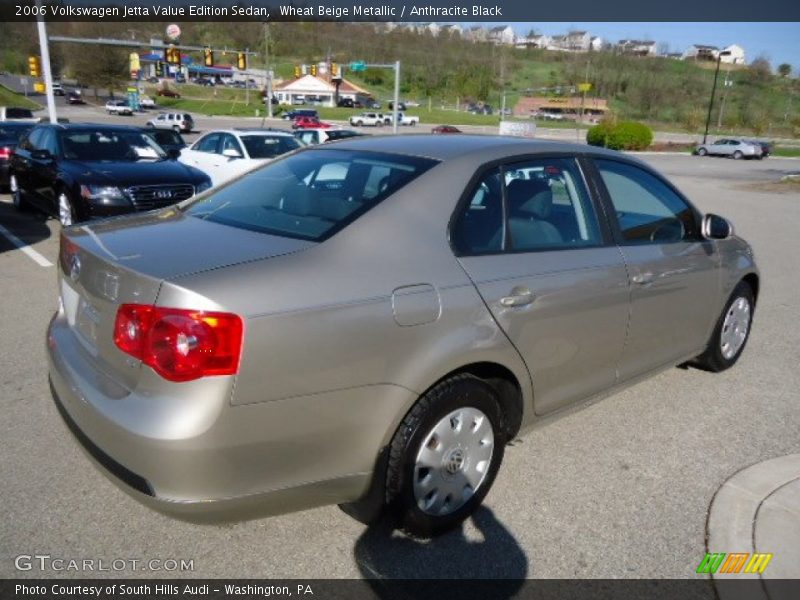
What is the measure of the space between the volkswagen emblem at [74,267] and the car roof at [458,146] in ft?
4.60

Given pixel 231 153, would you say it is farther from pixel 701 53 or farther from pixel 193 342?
pixel 701 53

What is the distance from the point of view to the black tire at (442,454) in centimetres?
244

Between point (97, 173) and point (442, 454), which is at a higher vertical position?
point (97, 173)

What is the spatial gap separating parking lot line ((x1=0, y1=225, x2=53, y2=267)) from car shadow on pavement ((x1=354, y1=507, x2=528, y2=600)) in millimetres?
6182

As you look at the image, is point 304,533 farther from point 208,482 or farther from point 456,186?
point 456,186

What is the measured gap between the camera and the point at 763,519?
114 inches

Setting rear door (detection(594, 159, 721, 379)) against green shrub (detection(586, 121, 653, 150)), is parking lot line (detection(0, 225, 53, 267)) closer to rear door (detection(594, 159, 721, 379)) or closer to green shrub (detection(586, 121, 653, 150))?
rear door (detection(594, 159, 721, 379))

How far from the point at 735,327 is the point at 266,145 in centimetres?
945

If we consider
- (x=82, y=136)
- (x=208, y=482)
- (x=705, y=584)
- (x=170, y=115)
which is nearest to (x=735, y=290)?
(x=705, y=584)

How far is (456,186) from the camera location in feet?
8.91

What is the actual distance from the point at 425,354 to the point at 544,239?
1.00 m

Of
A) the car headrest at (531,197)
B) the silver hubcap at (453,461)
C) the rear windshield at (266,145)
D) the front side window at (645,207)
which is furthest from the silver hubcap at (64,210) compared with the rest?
the silver hubcap at (453,461)

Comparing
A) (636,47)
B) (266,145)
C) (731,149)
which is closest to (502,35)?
(636,47)
